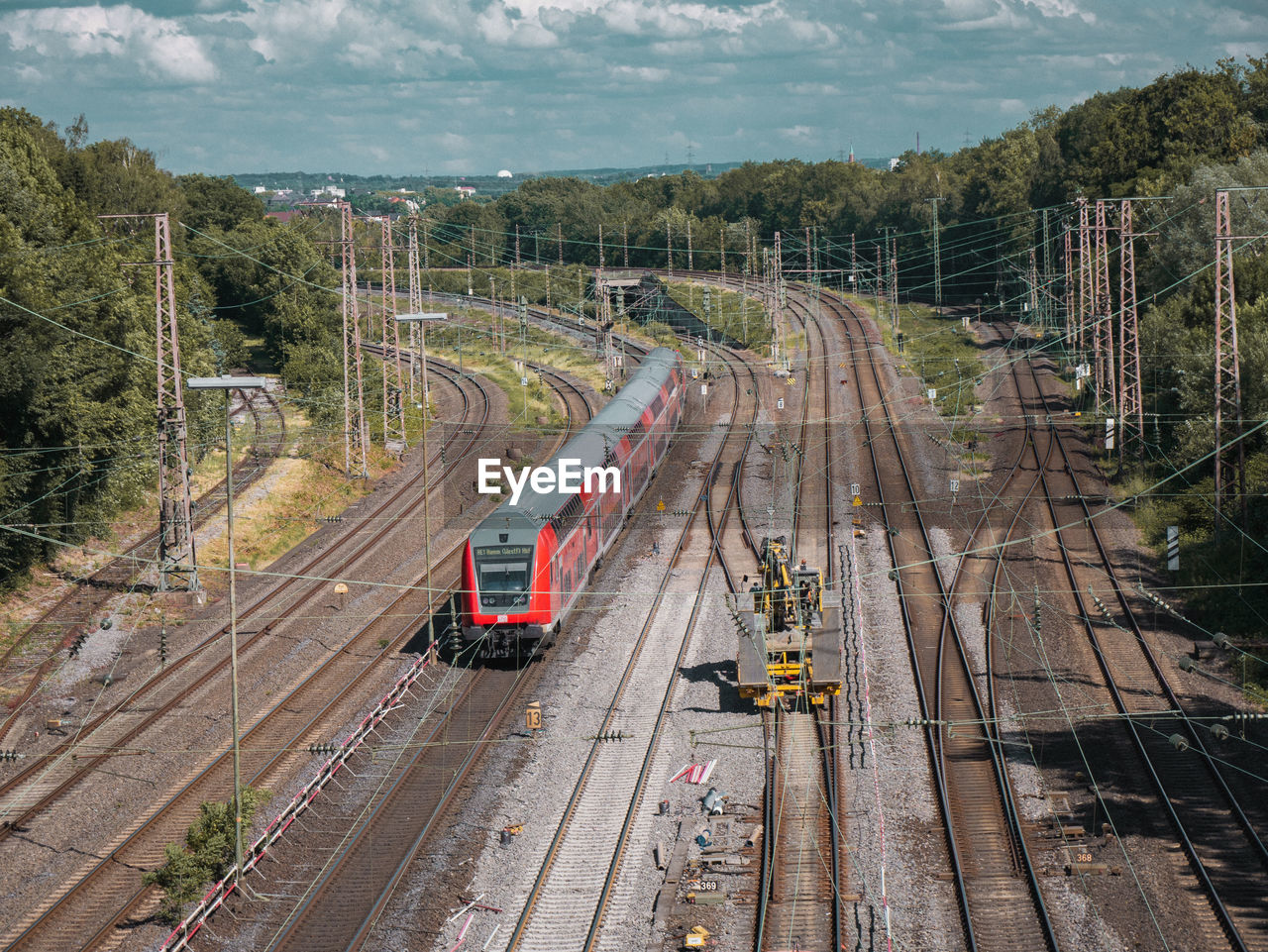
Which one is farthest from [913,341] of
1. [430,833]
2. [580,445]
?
[430,833]

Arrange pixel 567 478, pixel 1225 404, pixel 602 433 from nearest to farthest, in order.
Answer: pixel 567 478, pixel 1225 404, pixel 602 433

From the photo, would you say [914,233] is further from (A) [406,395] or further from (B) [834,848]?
(B) [834,848]

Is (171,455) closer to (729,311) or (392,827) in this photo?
(392,827)

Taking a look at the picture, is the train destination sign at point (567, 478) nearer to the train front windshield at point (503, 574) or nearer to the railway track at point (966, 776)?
the train front windshield at point (503, 574)

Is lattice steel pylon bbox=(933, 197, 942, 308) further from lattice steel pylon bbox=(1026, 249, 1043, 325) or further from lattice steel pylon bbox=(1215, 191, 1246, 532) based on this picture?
lattice steel pylon bbox=(1215, 191, 1246, 532)

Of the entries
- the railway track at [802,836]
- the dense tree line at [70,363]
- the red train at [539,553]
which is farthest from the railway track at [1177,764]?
the dense tree line at [70,363]

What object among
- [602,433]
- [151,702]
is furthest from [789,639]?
[151,702]
